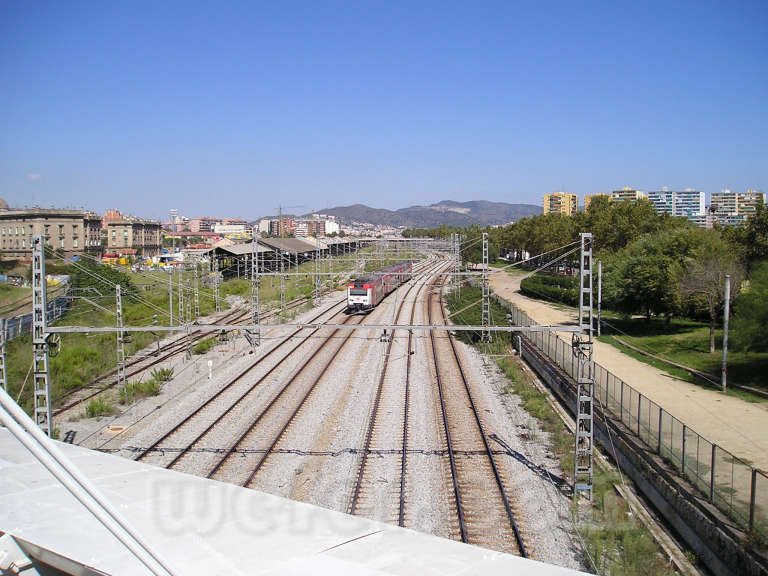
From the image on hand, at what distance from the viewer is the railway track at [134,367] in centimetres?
1683

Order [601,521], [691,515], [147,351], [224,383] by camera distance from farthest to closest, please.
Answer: [147,351], [224,383], [601,521], [691,515]

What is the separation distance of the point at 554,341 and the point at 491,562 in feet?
54.4

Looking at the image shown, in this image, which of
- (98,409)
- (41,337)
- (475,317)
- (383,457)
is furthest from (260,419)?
(475,317)

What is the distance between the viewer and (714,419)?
14156mm

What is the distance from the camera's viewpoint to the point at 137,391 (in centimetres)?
1723

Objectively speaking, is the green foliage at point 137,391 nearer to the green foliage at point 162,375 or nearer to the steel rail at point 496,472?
the green foliage at point 162,375

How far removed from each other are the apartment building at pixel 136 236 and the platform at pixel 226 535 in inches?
2333

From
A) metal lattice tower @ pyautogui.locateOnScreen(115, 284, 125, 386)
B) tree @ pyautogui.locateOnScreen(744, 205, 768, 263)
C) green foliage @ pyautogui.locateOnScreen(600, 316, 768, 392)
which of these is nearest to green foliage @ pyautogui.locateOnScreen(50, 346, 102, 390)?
metal lattice tower @ pyautogui.locateOnScreen(115, 284, 125, 386)

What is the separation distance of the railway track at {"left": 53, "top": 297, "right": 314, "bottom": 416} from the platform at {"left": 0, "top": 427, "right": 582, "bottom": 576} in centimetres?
868

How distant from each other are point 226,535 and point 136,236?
2848 inches

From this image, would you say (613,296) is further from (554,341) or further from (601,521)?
(601,521)

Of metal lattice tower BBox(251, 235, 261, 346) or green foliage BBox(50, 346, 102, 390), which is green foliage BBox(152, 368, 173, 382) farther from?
metal lattice tower BBox(251, 235, 261, 346)

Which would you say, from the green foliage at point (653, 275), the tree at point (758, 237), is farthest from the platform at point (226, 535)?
the tree at point (758, 237)

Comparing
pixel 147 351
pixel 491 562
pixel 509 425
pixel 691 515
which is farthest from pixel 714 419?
pixel 147 351
